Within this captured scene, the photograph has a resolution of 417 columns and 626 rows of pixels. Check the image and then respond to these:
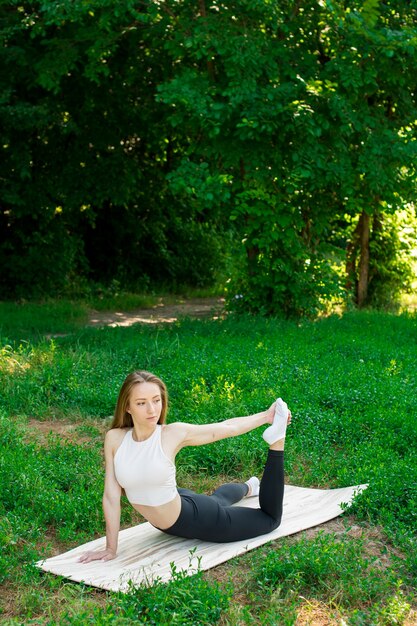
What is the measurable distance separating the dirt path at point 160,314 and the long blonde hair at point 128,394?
7.24 metres

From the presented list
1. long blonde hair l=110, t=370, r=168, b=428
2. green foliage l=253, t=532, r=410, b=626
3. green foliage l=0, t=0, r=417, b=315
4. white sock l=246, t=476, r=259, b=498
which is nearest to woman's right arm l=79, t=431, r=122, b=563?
long blonde hair l=110, t=370, r=168, b=428

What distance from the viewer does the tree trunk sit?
14.1m

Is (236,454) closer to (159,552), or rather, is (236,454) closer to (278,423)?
(278,423)

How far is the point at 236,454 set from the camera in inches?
251

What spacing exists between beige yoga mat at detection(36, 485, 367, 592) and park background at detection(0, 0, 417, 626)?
110 millimetres

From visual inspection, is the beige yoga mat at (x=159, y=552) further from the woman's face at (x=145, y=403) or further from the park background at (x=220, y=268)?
the woman's face at (x=145, y=403)

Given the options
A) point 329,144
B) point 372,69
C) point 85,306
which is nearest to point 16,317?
point 85,306

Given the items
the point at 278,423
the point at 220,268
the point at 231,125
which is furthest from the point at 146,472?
the point at 220,268

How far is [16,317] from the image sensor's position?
484 inches

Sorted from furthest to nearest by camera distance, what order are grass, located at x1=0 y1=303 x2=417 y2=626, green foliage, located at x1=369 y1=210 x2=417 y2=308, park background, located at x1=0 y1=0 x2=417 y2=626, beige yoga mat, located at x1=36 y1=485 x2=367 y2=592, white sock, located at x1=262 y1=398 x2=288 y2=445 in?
1. green foliage, located at x1=369 y1=210 x2=417 y2=308
2. white sock, located at x1=262 y1=398 x2=288 y2=445
3. park background, located at x1=0 y1=0 x2=417 y2=626
4. beige yoga mat, located at x1=36 y1=485 x2=367 y2=592
5. grass, located at x1=0 y1=303 x2=417 y2=626

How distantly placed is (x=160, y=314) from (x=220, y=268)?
3915mm

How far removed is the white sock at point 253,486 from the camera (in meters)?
5.62

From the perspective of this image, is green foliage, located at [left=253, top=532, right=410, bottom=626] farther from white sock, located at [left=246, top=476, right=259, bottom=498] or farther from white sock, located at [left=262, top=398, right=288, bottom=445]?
white sock, located at [left=246, top=476, right=259, bottom=498]

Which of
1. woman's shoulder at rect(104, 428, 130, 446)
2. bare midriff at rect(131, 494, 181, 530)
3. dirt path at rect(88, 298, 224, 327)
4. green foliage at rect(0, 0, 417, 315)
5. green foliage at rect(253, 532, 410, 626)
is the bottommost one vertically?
green foliage at rect(253, 532, 410, 626)
